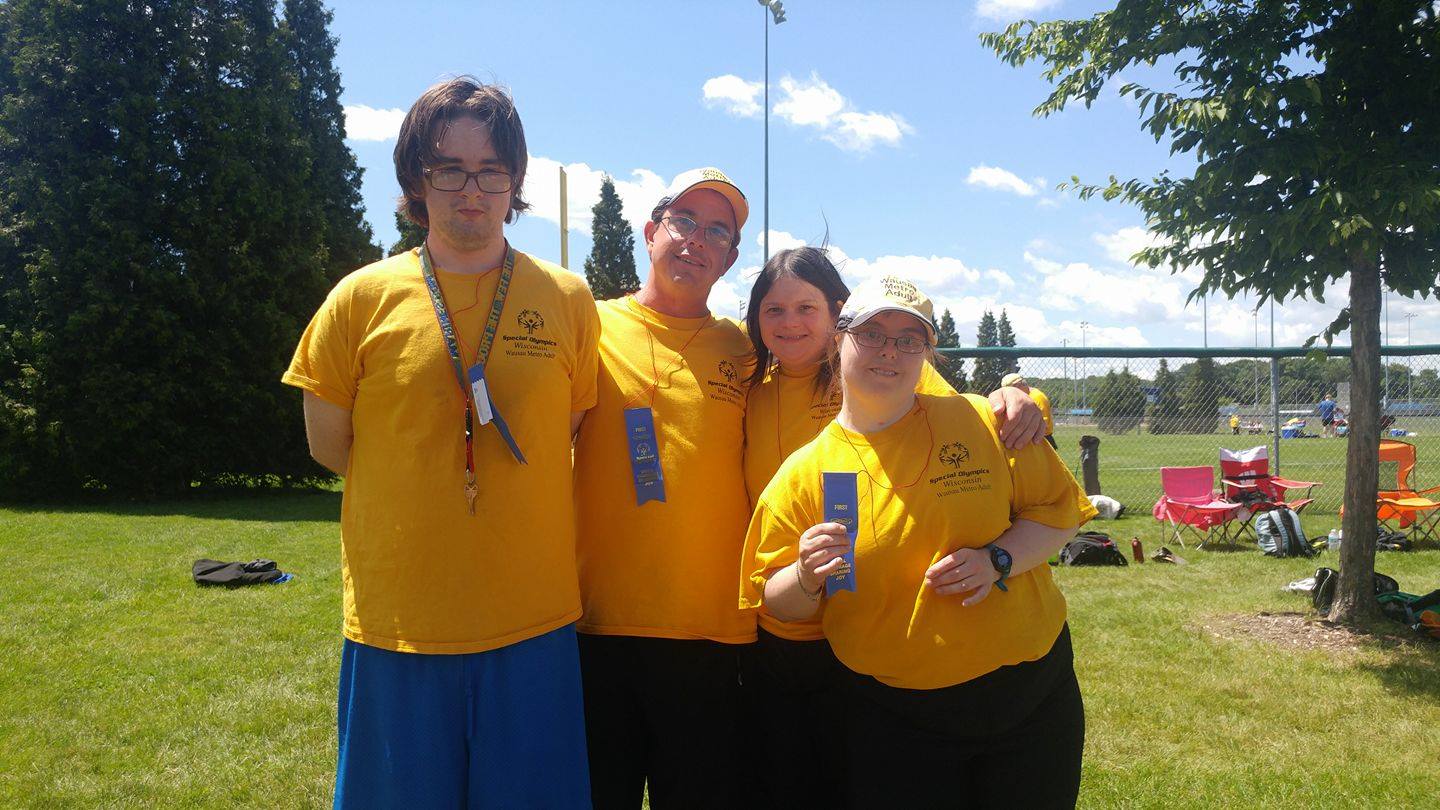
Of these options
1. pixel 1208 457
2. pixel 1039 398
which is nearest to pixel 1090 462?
pixel 1208 457

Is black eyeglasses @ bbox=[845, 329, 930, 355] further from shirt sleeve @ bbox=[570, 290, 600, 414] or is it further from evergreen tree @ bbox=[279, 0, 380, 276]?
evergreen tree @ bbox=[279, 0, 380, 276]

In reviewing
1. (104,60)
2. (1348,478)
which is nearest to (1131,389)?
(1348,478)

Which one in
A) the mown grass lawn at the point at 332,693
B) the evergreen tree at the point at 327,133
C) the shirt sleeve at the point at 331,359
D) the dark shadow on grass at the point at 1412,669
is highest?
the evergreen tree at the point at 327,133

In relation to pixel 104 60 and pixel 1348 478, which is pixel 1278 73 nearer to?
pixel 1348 478

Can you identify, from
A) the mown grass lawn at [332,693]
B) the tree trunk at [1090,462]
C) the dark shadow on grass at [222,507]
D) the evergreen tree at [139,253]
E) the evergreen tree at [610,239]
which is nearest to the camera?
the mown grass lawn at [332,693]

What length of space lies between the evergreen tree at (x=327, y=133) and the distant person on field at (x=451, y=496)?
2099cm

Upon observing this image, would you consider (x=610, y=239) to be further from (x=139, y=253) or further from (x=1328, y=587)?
(x=1328, y=587)

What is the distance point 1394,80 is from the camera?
5379 millimetres

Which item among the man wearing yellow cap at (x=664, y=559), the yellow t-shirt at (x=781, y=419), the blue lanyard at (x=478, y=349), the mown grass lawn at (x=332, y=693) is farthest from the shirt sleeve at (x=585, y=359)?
the mown grass lawn at (x=332, y=693)

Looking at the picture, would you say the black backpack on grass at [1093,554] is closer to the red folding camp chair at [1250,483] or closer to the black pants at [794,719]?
the red folding camp chair at [1250,483]

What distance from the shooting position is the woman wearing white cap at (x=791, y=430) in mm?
2297

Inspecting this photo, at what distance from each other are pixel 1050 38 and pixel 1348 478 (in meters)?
A: 3.70

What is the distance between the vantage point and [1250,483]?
33.2 feet

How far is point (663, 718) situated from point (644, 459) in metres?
0.74
